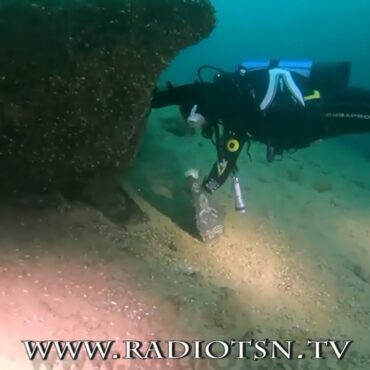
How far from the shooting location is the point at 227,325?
384 centimetres

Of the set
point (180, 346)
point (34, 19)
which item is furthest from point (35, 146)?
point (180, 346)

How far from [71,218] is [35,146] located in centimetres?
83

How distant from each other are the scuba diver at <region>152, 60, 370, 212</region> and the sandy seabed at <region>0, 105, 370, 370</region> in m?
0.95

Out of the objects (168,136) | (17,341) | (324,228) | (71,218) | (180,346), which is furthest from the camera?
(168,136)

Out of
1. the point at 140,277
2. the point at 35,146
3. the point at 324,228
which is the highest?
the point at 35,146

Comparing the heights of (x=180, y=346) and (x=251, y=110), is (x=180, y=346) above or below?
below

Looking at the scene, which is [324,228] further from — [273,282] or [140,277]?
[140,277]

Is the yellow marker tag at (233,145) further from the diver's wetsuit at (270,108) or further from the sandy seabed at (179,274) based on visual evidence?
the sandy seabed at (179,274)

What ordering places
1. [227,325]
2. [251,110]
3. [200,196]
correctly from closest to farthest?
[227,325]
[251,110]
[200,196]

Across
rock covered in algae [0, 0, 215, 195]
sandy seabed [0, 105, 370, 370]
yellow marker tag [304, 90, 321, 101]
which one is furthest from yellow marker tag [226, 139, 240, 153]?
sandy seabed [0, 105, 370, 370]

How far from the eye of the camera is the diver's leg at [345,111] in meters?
5.22

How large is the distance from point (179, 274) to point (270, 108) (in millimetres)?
2218

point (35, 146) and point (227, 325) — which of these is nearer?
point (227, 325)

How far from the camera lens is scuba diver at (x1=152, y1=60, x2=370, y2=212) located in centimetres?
505
